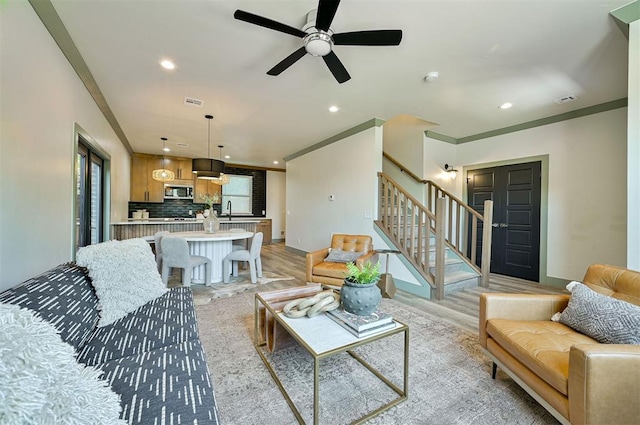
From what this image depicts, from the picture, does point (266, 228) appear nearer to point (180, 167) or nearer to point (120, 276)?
point (180, 167)

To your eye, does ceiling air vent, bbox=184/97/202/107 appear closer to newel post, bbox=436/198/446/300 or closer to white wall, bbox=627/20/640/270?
newel post, bbox=436/198/446/300

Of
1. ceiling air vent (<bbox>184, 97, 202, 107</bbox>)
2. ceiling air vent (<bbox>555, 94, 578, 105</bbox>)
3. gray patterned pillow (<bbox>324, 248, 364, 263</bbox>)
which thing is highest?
ceiling air vent (<bbox>555, 94, 578, 105</bbox>)

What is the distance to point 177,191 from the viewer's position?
282 inches

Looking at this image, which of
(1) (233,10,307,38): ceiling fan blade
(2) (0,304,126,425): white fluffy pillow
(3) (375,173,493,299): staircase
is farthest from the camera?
(3) (375,173,493,299): staircase

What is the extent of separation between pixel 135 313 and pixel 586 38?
4.26 metres

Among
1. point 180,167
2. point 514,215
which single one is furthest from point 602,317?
point 180,167

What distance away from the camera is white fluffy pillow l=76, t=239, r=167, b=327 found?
1.60 metres

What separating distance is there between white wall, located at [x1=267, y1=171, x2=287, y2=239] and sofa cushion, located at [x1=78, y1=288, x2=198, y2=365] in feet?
22.9

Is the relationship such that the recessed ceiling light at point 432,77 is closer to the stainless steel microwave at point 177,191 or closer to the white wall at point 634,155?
the white wall at point 634,155

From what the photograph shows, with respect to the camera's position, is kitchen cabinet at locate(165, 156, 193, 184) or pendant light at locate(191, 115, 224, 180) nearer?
pendant light at locate(191, 115, 224, 180)

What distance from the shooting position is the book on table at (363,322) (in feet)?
4.80

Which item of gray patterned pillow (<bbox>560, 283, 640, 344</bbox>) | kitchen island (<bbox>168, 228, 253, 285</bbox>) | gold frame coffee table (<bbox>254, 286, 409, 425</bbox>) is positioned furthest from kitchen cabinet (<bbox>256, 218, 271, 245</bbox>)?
gray patterned pillow (<bbox>560, 283, 640, 344</bbox>)

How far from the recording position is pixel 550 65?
8.65ft

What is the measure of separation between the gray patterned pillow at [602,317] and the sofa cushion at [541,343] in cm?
Result: 7
